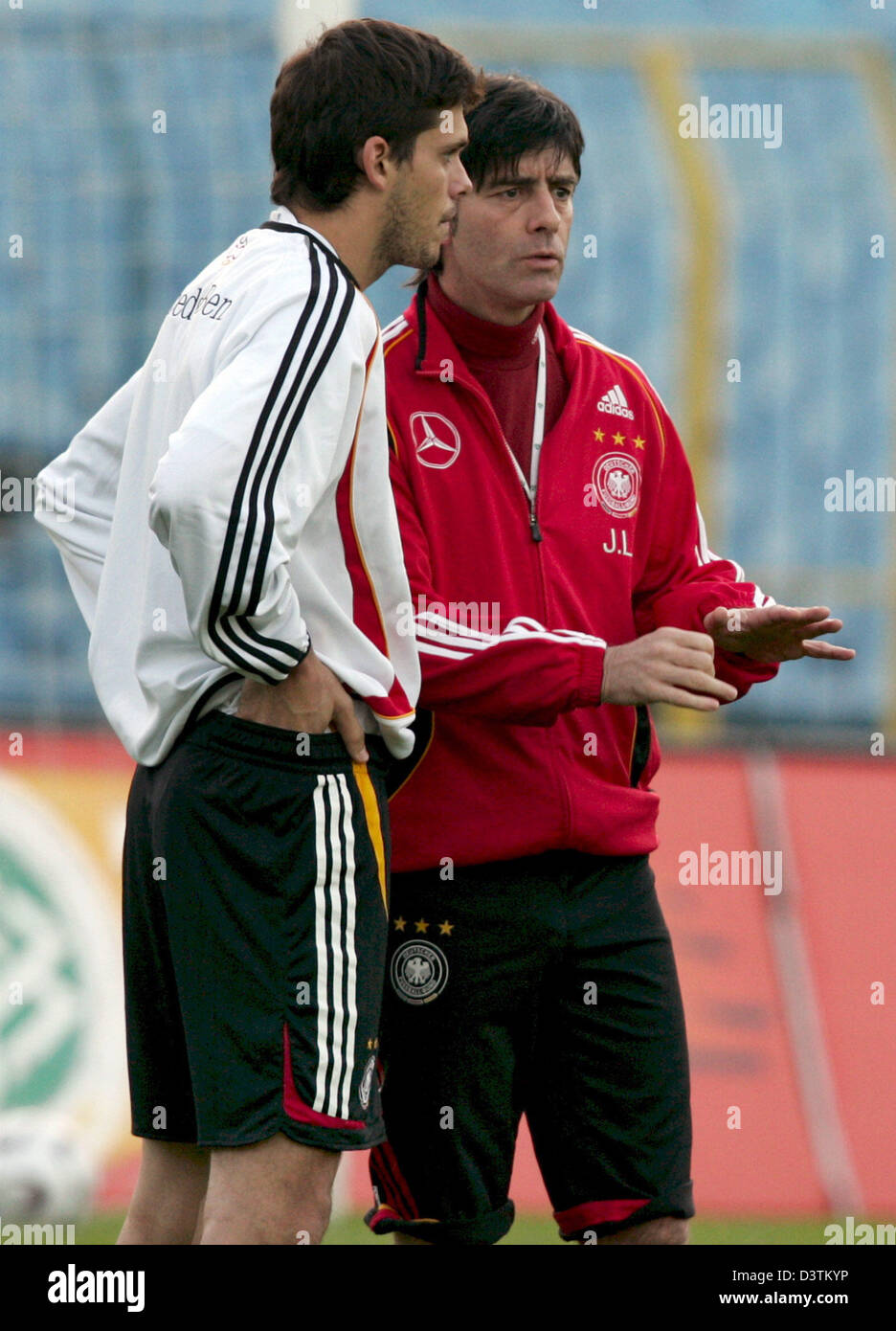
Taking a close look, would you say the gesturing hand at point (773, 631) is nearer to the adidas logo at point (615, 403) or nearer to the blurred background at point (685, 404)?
the adidas logo at point (615, 403)

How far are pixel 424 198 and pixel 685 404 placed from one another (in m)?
4.08

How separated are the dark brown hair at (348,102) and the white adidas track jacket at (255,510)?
8 cm

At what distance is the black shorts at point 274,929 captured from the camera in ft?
8.45

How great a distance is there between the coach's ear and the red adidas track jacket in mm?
459

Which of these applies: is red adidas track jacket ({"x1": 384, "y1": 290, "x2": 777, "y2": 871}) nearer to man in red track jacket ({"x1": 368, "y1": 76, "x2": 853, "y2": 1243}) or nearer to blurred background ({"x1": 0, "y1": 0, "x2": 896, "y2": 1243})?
man in red track jacket ({"x1": 368, "y1": 76, "x2": 853, "y2": 1243})

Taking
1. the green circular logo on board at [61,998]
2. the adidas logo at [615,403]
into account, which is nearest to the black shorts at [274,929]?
the adidas logo at [615,403]

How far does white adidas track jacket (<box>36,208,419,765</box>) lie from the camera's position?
2.47m

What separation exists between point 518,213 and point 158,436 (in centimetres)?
85

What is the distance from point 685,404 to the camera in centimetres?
683

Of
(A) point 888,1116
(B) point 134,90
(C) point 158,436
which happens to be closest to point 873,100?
(B) point 134,90

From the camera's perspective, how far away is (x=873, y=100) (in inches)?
284

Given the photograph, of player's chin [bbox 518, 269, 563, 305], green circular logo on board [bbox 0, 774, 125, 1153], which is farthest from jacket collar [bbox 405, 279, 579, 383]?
green circular logo on board [bbox 0, 774, 125, 1153]

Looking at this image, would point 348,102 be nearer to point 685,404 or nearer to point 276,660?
point 276,660

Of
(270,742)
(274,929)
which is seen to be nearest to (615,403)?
(270,742)
